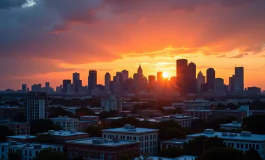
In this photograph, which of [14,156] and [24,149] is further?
[24,149]

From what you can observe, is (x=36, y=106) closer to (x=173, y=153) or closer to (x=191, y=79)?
(x=173, y=153)

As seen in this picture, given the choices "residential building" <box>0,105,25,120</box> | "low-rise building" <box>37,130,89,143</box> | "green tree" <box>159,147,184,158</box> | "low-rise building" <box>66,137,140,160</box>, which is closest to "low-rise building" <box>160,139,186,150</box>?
"low-rise building" <box>66,137,140,160</box>

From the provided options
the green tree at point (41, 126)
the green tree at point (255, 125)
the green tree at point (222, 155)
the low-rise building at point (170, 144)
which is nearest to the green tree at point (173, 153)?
the green tree at point (222, 155)

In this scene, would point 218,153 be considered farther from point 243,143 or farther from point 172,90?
point 172,90

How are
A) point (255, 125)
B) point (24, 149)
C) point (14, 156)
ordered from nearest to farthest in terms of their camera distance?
point (14, 156)
point (24, 149)
point (255, 125)

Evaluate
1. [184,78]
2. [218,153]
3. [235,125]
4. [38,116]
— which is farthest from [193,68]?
[218,153]

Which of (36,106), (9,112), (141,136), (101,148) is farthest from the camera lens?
(9,112)

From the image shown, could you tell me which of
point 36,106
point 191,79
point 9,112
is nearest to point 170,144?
point 36,106
